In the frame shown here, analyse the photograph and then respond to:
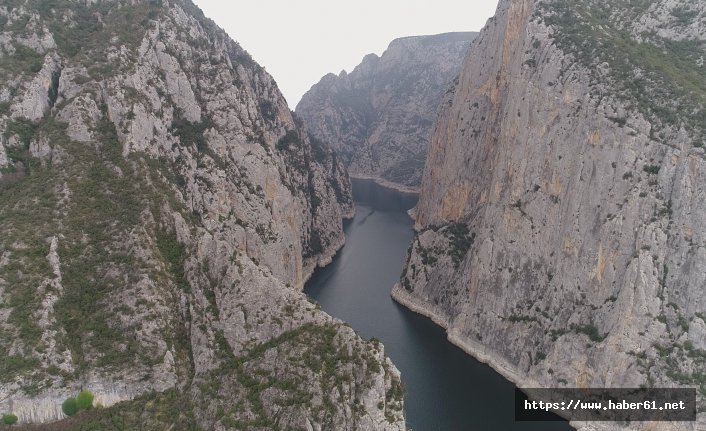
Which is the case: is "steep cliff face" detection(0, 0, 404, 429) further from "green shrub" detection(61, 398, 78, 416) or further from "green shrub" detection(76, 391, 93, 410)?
"green shrub" detection(76, 391, 93, 410)

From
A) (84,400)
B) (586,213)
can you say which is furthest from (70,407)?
(586,213)

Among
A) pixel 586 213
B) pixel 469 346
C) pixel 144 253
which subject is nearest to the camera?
pixel 144 253

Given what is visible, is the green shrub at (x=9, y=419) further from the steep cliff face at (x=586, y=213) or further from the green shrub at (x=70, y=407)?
the steep cliff face at (x=586, y=213)

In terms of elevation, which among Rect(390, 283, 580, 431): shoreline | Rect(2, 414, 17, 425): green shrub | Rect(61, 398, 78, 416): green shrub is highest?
Rect(2, 414, 17, 425): green shrub

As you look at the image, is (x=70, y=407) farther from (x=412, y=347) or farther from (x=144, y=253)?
Answer: (x=412, y=347)

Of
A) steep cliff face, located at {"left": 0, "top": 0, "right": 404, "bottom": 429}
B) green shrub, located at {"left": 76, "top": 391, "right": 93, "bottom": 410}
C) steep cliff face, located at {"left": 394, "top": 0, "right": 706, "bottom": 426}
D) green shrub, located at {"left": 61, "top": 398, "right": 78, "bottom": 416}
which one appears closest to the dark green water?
steep cliff face, located at {"left": 394, "top": 0, "right": 706, "bottom": 426}

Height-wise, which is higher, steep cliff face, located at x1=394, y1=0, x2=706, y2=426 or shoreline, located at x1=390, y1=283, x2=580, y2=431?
steep cliff face, located at x1=394, y1=0, x2=706, y2=426

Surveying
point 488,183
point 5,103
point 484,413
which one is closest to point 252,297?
point 484,413
